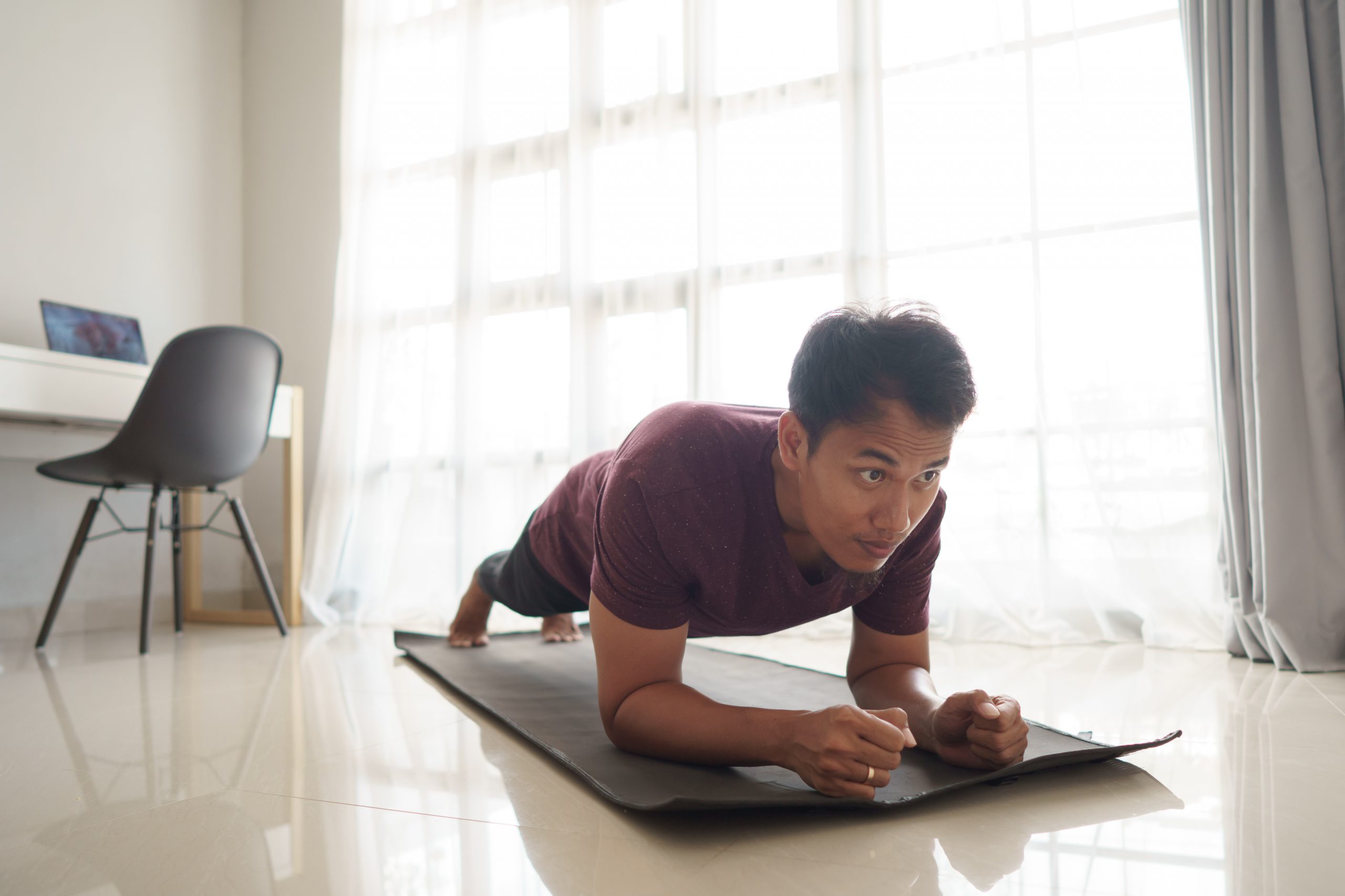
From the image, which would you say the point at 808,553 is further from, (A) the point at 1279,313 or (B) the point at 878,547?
(A) the point at 1279,313

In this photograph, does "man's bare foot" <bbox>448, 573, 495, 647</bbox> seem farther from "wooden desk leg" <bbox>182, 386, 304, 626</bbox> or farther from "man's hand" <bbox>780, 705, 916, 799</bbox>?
"man's hand" <bbox>780, 705, 916, 799</bbox>

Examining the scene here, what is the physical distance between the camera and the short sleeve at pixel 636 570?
1.09 m

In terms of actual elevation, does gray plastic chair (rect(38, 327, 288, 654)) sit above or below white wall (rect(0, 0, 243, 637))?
below

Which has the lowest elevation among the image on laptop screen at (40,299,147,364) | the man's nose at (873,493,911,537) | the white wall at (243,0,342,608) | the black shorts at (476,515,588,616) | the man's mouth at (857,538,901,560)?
the black shorts at (476,515,588,616)

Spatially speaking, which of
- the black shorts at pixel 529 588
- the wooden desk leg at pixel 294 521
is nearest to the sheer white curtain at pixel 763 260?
the wooden desk leg at pixel 294 521

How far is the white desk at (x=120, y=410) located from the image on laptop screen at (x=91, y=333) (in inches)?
4.8

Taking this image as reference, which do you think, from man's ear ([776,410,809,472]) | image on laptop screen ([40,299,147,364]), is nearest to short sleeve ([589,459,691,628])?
man's ear ([776,410,809,472])

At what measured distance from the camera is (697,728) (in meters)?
1.02

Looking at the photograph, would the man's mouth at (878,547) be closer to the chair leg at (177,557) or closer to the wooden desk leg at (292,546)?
the chair leg at (177,557)

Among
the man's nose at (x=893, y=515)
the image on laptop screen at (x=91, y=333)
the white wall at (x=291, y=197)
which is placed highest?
the white wall at (x=291, y=197)

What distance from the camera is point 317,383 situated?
147 inches

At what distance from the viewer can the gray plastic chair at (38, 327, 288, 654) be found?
2.53 meters

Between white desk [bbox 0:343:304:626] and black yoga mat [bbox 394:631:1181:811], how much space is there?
1.14 meters

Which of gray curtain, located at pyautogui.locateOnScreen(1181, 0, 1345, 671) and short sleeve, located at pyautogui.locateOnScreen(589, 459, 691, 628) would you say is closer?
short sleeve, located at pyautogui.locateOnScreen(589, 459, 691, 628)
